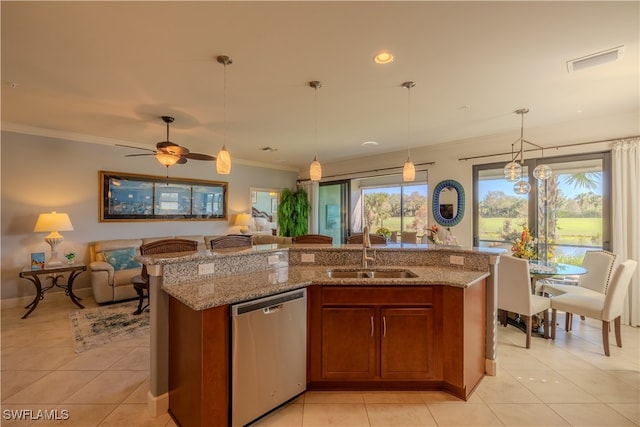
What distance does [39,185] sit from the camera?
4.45 metres

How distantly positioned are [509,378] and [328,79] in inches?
126

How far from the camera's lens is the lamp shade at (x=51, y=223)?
4098 mm

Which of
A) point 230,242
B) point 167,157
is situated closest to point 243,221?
point 167,157

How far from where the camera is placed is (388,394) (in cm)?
228

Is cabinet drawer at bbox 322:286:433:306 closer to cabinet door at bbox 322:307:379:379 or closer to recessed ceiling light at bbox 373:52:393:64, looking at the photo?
cabinet door at bbox 322:307:379:379

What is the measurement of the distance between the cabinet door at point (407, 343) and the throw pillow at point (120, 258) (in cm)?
434

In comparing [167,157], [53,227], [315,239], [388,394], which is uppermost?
[167,157]

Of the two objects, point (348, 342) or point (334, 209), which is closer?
point (348, 342)

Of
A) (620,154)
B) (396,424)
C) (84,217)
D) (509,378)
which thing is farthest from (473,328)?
(84,217)

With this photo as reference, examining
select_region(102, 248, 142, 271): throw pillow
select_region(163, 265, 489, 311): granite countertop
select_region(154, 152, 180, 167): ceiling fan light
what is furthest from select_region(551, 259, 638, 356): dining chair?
select_region(102, 248, 142, 271): throw pillow

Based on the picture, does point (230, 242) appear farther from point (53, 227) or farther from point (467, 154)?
point (467, 154)

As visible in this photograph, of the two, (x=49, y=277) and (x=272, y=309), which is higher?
(x=272, y=309)

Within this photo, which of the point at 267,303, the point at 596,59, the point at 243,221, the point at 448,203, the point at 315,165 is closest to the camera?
the point at 267,303

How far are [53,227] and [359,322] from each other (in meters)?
4.62
